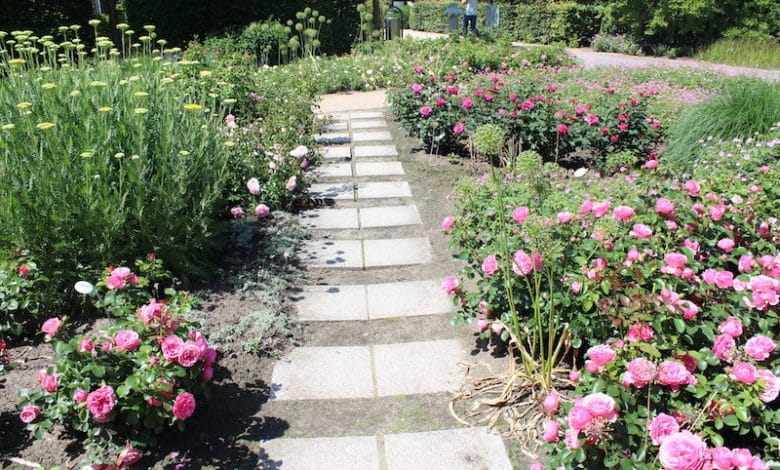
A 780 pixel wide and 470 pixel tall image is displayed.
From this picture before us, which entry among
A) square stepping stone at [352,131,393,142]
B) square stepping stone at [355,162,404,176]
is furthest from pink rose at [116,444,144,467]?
square stepping stone at [352,131,393,142]

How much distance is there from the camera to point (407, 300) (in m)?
3.47

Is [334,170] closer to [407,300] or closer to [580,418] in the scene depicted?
[407,300]

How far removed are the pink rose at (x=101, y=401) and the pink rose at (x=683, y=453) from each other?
1.75 m

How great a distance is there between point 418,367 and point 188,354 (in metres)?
1.13

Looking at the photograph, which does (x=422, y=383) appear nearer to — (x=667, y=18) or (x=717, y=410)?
(x=717, y=410)

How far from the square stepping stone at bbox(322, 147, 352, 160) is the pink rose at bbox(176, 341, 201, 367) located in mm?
3827

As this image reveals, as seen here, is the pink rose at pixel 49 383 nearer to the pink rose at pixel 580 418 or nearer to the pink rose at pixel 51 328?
the pink rose at pixel 51 328

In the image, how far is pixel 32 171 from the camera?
3.00 m

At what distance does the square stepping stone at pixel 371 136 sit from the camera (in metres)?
6.40

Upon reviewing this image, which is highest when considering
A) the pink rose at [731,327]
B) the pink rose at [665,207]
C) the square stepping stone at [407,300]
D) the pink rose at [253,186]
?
the pink rose at [665,207]

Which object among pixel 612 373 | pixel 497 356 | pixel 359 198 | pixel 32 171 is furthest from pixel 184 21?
pixel 612 373

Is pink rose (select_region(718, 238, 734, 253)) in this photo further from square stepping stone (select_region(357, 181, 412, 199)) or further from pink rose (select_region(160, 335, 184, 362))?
square stepping stone (select_region(357, 181, 412, 199))

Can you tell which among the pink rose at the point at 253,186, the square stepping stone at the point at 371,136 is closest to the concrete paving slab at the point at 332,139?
the square stepping stone at the point at 371,136

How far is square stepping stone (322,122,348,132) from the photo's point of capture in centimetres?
684
